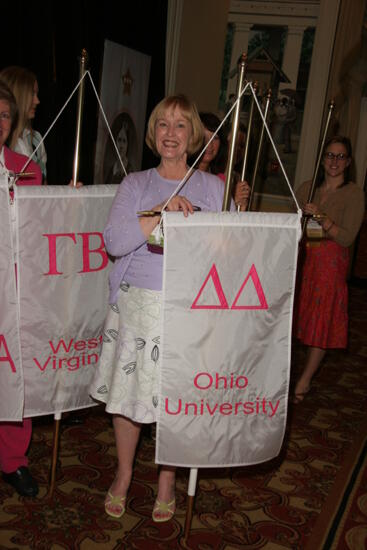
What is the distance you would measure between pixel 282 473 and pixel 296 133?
6347mm

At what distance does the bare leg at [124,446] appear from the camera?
7.09 ft

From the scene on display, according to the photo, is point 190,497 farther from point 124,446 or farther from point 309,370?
point 309,370

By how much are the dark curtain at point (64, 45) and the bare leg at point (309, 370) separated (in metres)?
1.71

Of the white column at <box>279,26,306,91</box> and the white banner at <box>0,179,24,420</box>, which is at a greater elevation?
the white column at <box>279,26,306,91</box>

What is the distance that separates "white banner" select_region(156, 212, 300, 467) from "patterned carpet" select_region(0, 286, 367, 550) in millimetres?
391

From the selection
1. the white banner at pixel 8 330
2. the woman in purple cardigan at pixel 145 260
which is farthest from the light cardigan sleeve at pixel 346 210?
the white banner at pixel 8 330

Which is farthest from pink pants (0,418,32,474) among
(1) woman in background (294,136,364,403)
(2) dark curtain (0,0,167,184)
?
(1) woman in background (294,136,364,403)

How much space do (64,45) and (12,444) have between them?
2.16 m

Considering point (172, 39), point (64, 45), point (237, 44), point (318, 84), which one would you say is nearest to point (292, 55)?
point (237, 44)

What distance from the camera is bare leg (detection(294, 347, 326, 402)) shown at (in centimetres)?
352

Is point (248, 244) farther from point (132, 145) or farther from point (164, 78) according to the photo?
point (164, 78)

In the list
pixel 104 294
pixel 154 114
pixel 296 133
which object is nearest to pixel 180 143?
pixel 154 114

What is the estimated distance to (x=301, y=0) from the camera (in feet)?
26.0

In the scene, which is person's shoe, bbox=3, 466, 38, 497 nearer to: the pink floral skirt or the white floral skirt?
the white floral skirt
